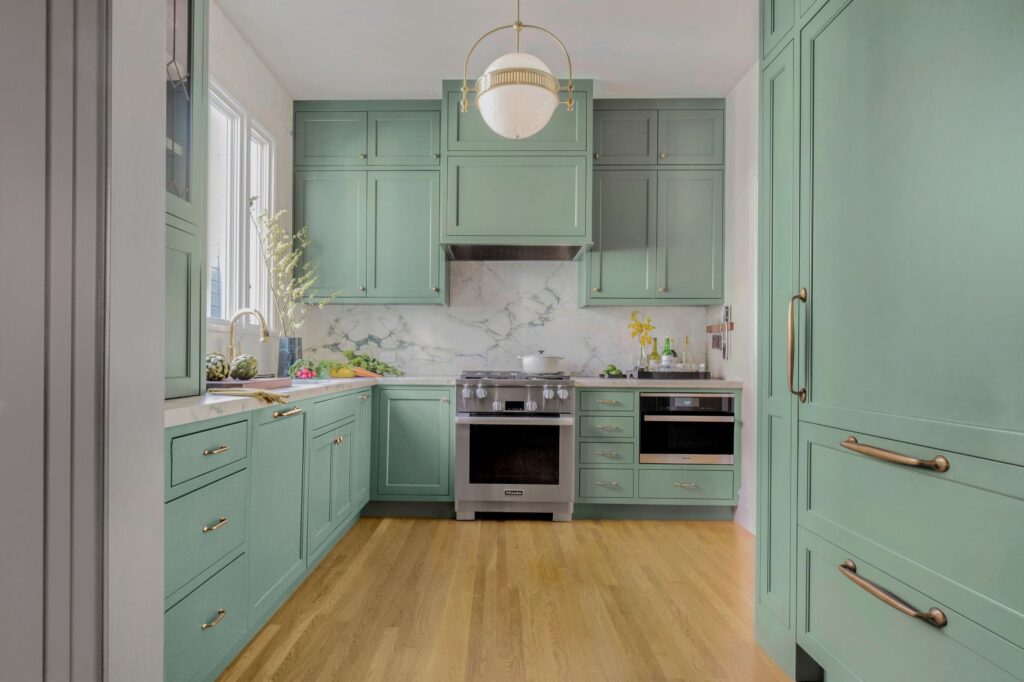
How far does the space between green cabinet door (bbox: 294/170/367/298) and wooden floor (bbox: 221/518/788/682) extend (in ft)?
5.47

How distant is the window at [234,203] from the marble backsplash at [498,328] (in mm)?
903

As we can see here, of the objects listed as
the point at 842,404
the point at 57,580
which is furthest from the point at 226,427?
the point at 842,404

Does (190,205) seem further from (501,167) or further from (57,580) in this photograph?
(501,167)

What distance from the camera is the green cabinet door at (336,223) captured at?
3.87 m

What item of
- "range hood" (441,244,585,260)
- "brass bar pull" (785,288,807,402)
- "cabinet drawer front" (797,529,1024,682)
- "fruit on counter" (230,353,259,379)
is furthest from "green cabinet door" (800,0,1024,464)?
"range hood" (441,244,585,260)

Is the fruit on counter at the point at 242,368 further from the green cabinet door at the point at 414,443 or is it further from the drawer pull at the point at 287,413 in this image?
the green cabinet door at the point at 414,443

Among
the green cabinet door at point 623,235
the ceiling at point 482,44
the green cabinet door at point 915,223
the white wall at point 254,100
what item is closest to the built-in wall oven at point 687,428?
the green cabinet door at point 623,235

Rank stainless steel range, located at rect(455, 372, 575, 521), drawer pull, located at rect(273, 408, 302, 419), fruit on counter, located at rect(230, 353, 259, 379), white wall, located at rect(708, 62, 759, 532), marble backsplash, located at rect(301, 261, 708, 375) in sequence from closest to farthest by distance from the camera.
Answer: drawer pull, located at rect(273, 408, 302, 419) < fruit on counter, located at rect(230, 353, 259, 379) < white wall, located at rect(708, 62, 759, 532) < stainless steel range, located at rect(455, 372, 575, 521) < marble backsplash, located at rect(301, 261, 708, 375)

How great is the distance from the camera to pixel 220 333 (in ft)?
9.81

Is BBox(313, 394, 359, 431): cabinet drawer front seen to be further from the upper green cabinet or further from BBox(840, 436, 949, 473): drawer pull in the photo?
BBox(840, 436, 949, 473): drawer pull

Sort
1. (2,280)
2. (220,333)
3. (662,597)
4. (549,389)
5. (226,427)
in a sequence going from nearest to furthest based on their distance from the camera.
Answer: (2,280), (226,427), (662,597), (220,333), (549,389)

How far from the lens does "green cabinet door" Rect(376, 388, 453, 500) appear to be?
3.57m

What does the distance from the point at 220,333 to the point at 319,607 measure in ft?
5.00

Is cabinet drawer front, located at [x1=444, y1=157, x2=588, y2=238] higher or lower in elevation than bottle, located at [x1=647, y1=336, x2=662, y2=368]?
higher
